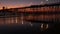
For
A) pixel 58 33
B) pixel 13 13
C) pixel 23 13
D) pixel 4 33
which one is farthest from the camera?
pixel 23 13

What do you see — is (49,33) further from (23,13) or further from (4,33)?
(23,13)

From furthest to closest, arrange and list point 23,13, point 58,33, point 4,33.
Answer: point 23,13 → point 4,33 → point 58,33

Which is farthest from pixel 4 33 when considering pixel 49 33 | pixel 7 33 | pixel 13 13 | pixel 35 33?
pixel 13 13

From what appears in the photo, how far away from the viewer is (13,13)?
10169cm

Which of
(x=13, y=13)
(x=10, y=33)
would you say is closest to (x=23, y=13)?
(x=13, y=13)

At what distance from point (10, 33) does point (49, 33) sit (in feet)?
24.7

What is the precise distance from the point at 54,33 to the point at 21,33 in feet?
20.5

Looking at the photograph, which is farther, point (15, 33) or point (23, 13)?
point (23, 13)

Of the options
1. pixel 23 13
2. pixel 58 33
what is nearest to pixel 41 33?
pixel 58 33

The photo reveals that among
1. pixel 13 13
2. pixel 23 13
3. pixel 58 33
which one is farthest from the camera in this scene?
pixel 23 13

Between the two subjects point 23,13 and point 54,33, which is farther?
point 23,13

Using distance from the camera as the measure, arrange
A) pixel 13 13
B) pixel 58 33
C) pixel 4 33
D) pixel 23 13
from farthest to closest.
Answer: pixel 23 13
pixel 13 13
pixel 4 33
pixel 58 33

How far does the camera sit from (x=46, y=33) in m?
35.9

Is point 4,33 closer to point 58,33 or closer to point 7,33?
point 7,33
